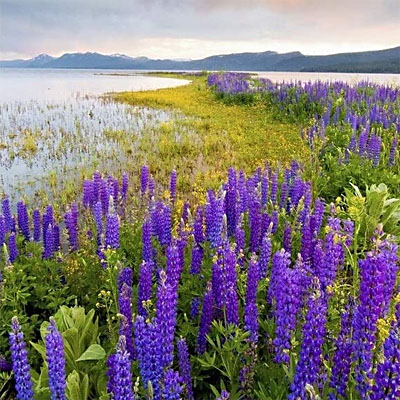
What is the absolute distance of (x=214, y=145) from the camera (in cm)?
1237

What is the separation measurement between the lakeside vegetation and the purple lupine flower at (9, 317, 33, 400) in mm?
10

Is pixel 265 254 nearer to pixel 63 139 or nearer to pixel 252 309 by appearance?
pixel 252 309

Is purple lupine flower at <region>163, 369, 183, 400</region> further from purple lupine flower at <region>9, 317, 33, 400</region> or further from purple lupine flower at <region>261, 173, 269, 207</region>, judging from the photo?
purple lupine flower at <region>261, 173, 269, 207</region>

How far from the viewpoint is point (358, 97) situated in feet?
54.5

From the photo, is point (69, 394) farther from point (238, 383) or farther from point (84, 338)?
point (238, 383)

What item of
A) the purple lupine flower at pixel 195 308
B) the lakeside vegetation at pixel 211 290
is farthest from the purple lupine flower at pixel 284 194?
the purple lupine flower at pixel 195 308

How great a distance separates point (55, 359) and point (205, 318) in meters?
1.12

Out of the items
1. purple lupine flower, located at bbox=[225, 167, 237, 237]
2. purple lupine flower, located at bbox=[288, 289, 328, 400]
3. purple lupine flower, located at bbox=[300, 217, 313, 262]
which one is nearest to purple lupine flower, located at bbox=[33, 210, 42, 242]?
→ purple lupine flower, located at bbox=[225, 167, 237, 237]

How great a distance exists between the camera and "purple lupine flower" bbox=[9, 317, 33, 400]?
2.29 metres

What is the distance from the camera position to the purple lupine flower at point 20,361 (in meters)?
2.29

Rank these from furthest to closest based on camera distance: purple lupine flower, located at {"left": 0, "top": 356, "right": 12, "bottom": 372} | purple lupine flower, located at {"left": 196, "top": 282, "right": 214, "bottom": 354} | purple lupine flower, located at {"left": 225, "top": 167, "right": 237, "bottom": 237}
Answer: purple lupine flower, located at {"left": 225, "top": 167, "right": 237, "bottom": 237}, purple lupine flower, located at {"left": 0, "top": 356, "right": 12, "bottom": 372}, purple lupine flower, located at {"left": 196, "top": 282, "right": 214, "bottom": 354}

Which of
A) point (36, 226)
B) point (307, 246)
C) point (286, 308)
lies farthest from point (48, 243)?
point (286, 308)

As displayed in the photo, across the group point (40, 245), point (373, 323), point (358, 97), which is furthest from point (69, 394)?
point (358, 97)

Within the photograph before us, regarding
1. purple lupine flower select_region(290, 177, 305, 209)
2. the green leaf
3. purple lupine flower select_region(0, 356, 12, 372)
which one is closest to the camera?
the green leaf
